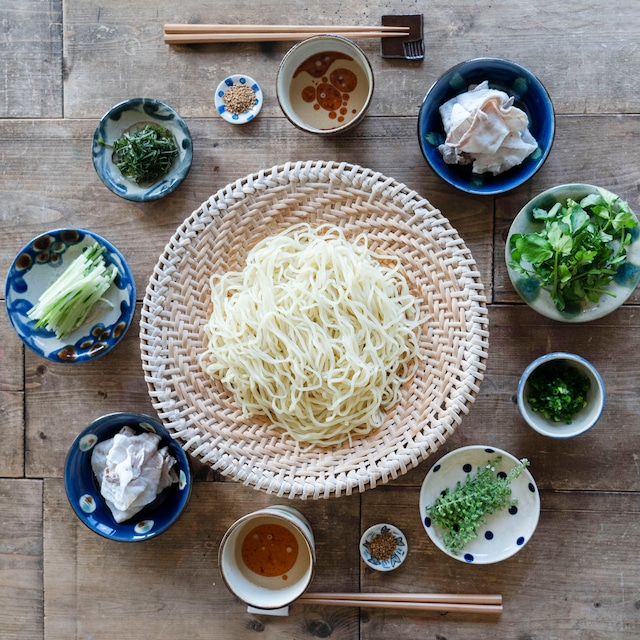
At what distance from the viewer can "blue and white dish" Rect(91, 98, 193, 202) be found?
2303mm

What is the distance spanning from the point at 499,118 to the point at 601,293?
2.27 ft

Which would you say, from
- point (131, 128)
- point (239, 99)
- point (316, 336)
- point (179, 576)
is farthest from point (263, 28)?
point (179, 576)

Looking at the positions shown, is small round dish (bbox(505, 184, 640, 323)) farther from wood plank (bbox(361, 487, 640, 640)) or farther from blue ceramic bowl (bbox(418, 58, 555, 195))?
wood plank (bbox(361, 487, 640, 640))

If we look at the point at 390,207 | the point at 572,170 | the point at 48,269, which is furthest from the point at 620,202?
the point at 48,269

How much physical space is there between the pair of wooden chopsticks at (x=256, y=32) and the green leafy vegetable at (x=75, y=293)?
0.84 m

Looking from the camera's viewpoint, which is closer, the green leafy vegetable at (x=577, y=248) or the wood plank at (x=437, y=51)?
the green leafy vegetable at (x=577, y=248)

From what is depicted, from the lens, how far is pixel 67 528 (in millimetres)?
2438

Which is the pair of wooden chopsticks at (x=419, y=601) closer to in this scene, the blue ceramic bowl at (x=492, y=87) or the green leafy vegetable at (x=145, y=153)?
the blue ceramic bowl at (x=492, y=87)

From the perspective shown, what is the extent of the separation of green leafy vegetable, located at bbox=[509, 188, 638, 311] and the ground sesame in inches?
42.3

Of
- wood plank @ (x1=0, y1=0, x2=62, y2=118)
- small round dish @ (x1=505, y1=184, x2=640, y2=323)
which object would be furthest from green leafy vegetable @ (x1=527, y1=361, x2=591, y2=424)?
wood plank @ (x1=0, y1=0, x2=62, y2=118)

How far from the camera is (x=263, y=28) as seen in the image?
7.61ft

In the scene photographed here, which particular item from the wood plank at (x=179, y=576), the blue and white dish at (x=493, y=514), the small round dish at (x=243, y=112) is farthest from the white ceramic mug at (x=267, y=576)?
the small round dish at (x=243, y=112)

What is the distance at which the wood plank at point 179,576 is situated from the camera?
236 centimetres

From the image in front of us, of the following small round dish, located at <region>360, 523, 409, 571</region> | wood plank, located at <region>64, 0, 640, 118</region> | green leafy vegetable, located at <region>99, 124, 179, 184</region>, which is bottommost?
small round dish, located at <region>360, 523, 409, 571</region>
